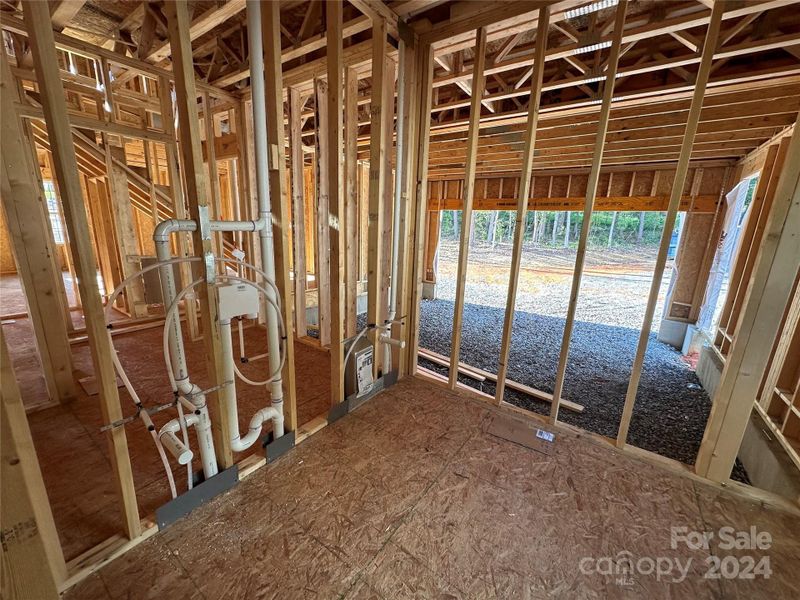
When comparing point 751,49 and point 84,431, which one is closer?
point 84,431

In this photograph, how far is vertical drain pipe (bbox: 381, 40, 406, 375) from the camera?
221 centimetres

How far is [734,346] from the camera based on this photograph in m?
1.71

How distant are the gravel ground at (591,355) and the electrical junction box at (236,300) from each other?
320 centimetres

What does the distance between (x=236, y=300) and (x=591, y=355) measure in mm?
5311

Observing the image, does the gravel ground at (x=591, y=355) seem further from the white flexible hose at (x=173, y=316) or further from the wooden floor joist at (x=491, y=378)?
the white flexible hose at (x=173, y=316)

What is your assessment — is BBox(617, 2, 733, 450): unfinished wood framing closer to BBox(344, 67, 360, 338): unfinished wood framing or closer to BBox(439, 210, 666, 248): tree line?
BBox(344, 67, 360, 338): unfinished wood framing

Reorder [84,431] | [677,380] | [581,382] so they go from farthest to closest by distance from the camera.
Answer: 1. [677,380]
2. [581,382]
3. [84,431]

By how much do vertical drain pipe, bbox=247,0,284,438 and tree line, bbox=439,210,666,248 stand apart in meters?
14.7

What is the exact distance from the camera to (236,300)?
4.82ft

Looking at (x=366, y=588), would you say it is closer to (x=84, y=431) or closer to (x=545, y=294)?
(x=84, y=431)

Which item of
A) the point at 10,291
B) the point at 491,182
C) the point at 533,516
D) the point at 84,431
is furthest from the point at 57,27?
the point at 491,182

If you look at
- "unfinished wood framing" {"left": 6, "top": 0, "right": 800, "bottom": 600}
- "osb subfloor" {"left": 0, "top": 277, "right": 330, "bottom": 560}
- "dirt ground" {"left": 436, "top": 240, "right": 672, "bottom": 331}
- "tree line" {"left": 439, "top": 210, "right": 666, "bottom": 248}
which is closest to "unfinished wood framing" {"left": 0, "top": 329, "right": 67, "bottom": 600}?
"unfinished wood framing" {"left": 6, "top": 0, "right": 800, "bottom": 600}

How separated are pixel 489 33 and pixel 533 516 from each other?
9.62ft

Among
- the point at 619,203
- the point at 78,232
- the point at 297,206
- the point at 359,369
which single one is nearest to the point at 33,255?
the point at 78,232
